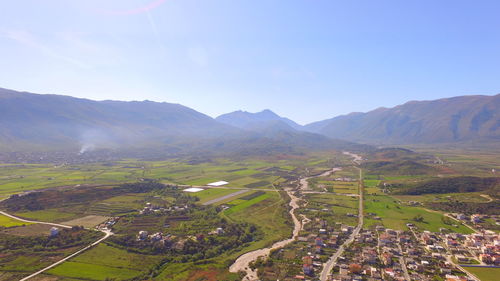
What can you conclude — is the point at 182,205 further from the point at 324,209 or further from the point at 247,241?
the point at 324,209

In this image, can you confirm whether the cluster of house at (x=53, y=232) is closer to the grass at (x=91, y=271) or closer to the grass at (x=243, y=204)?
the grass at (x=91, y=271)

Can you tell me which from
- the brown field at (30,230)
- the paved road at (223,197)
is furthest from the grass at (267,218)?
the brown field at (30,230)

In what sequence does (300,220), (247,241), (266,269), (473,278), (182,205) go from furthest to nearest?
(182,205)
(300,220)
(247,241)
(266,269)
(473,278)

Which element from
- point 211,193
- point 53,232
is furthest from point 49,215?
point 211,193

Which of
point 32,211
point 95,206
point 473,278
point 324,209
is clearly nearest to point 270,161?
point 324,209

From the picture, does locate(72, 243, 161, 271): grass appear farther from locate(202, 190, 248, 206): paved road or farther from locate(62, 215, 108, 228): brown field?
locate(202, 190, 248, 206): paved road

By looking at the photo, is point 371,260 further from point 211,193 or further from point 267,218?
point 211,193
